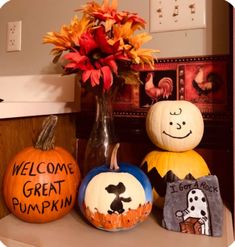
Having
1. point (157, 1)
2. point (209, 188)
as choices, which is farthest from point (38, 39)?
point (209, 188)

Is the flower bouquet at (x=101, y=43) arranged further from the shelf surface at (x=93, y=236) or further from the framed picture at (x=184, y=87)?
the shelf surface at (x=93, y=236)

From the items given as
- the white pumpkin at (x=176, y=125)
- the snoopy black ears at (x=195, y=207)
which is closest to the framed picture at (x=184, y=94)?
the white pumpkin at (x=176, y=125)

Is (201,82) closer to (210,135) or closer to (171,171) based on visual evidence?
(210,135)

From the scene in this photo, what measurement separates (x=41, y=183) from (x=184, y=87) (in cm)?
48

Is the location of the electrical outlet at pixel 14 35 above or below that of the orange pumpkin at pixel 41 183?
above

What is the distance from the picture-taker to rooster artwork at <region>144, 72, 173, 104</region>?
842 millimetres

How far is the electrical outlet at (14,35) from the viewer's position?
1081 millimetres

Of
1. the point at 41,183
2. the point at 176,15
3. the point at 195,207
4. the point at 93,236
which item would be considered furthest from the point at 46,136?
the point at 176,15

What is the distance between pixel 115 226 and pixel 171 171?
186 mm

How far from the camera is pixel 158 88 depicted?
0.85 meters

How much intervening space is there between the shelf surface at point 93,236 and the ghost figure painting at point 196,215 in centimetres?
1

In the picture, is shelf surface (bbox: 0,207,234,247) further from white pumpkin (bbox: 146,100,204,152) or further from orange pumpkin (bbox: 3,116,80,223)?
white pumpkin (bbox: 146,100,204,152)

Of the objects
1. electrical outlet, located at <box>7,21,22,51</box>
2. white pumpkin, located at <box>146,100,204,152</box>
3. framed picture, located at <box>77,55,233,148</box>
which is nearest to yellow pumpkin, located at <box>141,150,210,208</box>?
white pumpkin, located at <box>146,100,204,152</box>

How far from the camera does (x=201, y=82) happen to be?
2.66 feet
